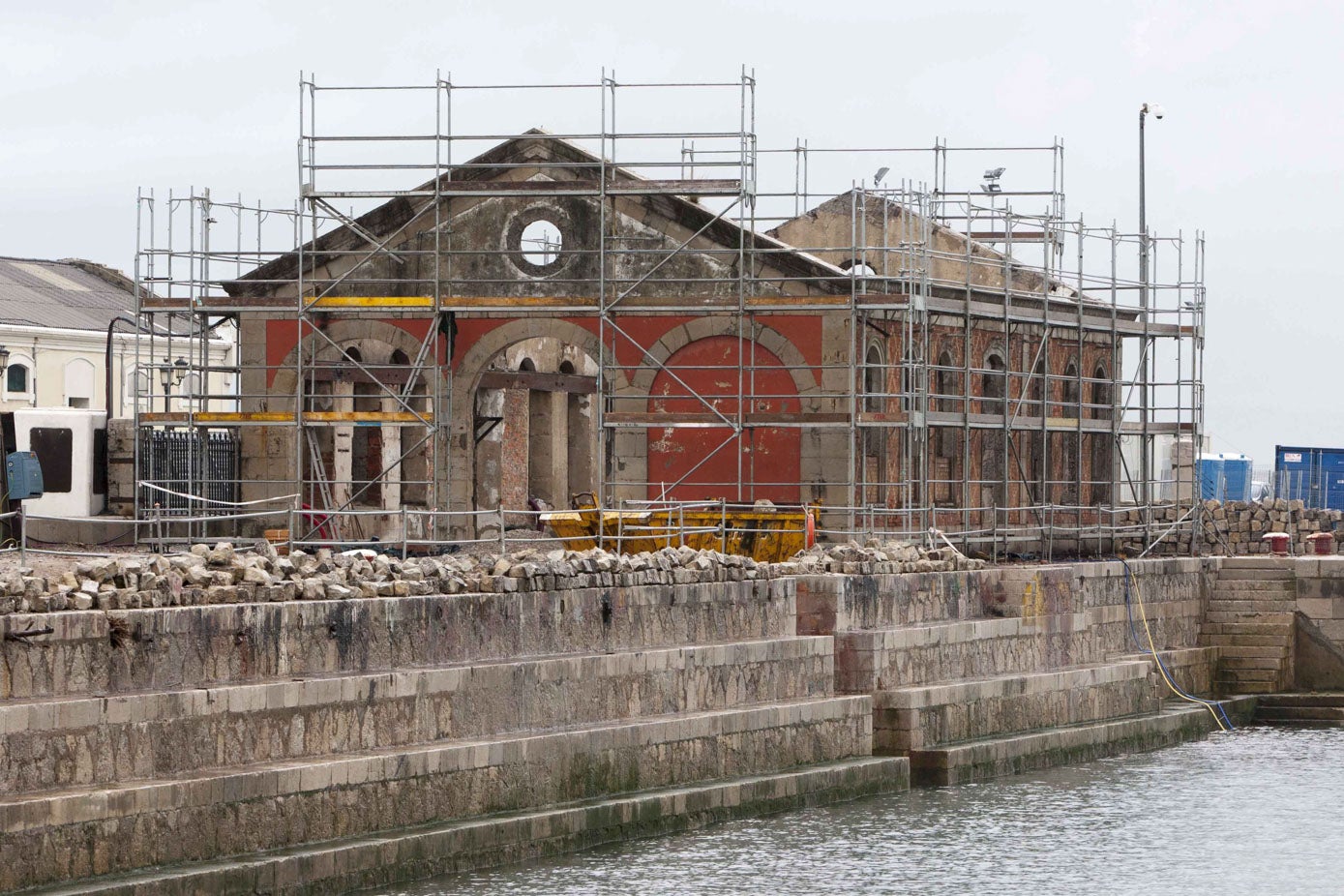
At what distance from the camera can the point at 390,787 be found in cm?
1966

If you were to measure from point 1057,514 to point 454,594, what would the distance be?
19344 mm

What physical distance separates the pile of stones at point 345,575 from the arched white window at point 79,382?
109 feet

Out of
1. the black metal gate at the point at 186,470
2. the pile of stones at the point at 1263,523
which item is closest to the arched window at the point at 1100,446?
the pile of stones at the point at 1263,523

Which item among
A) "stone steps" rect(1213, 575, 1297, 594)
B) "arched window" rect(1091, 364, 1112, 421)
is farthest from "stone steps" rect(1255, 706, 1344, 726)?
"arched window" rect(1091, 364, 1112, 421)

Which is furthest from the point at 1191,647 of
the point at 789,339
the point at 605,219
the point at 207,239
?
the point at 207,239

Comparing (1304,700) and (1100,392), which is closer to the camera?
(1304,700)

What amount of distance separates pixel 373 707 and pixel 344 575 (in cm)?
148

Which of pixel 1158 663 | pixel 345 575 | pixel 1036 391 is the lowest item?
pixel 1158 663

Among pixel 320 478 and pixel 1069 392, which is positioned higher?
pixel 1069 392

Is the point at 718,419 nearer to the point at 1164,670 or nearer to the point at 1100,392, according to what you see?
the point at 1164,670

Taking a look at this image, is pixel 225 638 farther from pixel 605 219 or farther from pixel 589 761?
pixel 605 219

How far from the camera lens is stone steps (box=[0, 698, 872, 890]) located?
54.3 ft

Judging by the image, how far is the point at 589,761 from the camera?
22.2 m

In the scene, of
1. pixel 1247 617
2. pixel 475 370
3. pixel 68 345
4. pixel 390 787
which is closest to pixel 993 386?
pixel 1247 617
